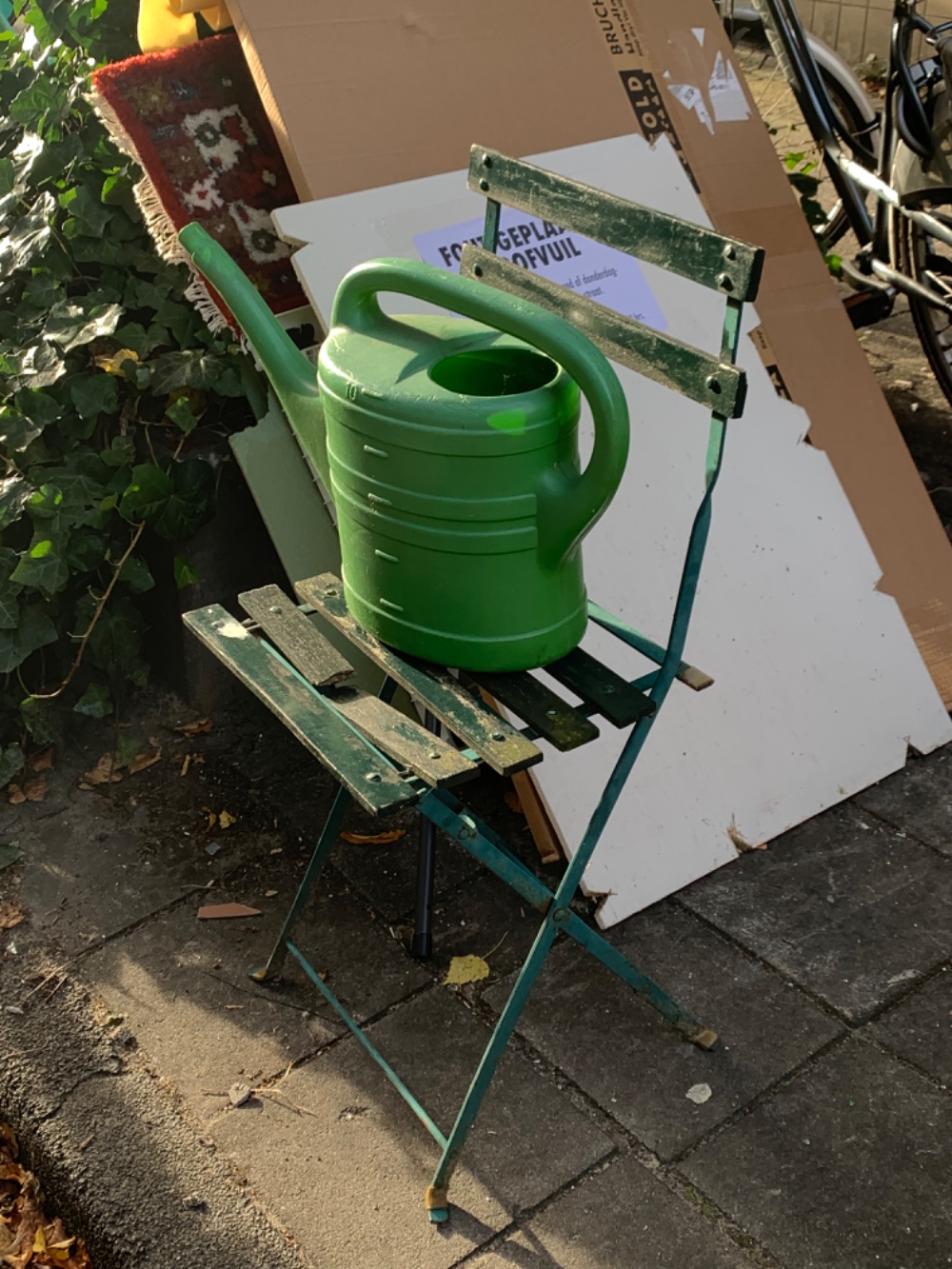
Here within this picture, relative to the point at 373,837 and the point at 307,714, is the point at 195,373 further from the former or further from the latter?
the point at 307,714

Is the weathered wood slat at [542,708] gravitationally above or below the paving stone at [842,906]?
above

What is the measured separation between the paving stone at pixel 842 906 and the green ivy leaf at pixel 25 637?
1642mm

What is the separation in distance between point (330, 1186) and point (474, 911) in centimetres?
71

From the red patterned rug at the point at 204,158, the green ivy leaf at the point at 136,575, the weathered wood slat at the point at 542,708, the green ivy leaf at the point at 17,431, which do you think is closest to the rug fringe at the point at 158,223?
the red patterned rug at the point at 204,158

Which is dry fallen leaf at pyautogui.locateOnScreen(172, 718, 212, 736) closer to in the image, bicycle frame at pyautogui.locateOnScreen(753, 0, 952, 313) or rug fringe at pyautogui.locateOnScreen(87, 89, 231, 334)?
rug fringe at pyautogui.locateOnScreen(87, 89, 231, 334)

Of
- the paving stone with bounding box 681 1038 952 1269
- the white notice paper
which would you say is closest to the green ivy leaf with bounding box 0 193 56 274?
the white notice paper

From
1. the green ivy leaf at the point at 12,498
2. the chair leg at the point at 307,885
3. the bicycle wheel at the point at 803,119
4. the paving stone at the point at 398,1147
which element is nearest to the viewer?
the paving stone at the point at 398,1147

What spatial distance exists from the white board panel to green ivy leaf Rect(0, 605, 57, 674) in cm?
106

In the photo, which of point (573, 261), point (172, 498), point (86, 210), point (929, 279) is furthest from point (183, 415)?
point (929, 279)

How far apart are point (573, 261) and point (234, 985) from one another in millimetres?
1829

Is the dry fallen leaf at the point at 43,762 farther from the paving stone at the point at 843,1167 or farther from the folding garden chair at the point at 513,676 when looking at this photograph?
the paving stone at the point at 843,1167

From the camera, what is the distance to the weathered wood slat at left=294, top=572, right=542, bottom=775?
1.85m

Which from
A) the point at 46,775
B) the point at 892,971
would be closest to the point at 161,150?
the point at 46,775

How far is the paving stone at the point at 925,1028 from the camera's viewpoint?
7.98 ft
